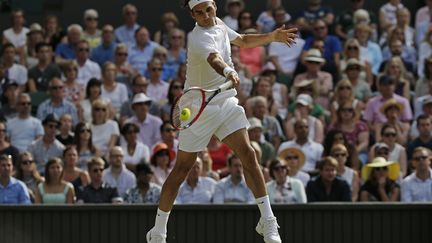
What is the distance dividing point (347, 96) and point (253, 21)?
12.3ft

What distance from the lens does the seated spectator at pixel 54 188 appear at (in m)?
14.6

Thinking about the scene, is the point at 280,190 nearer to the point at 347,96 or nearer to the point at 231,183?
the point at 231,183

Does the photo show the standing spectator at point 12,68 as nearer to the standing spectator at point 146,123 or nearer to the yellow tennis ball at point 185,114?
the standing spectator at point 146,123

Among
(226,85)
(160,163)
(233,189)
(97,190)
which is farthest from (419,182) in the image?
(226,85)

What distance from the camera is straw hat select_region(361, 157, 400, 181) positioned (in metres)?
15.1

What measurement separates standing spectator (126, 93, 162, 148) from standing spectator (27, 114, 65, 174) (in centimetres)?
109

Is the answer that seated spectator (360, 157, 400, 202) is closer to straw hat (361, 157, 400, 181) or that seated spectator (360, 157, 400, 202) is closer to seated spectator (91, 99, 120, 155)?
straw hat (361, 157, 400, 181)

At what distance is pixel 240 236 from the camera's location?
1252cm

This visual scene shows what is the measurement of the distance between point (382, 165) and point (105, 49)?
5.39 meters

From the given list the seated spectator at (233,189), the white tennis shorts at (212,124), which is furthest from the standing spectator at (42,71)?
the white tennis shorts at (212,124)

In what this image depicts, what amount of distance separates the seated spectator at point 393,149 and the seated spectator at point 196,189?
85.1 inches

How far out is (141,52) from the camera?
18.7 metres

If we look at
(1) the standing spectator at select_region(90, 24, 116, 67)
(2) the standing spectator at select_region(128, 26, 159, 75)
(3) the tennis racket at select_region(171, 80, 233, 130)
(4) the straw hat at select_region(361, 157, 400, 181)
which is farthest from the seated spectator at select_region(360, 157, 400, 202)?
(1) the standing spectator at select_region(90, 24, 116, 67)

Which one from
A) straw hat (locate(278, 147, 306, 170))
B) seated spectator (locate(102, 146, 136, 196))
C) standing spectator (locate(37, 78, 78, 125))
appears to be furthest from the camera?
standing spectator (locate(37, 78, 78, 125))
